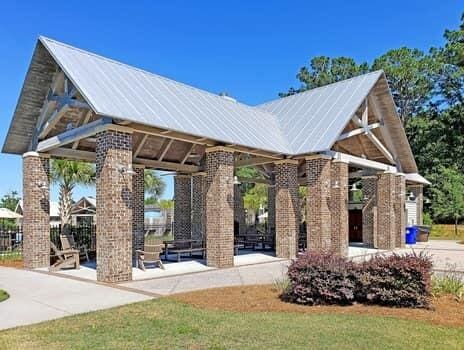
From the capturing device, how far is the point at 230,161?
1361 cm

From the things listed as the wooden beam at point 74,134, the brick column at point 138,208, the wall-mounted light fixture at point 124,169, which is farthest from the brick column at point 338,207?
the wooden beam at point 74,134

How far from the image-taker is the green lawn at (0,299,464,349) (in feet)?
17.8

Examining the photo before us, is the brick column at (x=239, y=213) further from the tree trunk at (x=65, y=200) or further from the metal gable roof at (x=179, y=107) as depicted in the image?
the tree trunk at (x=65, y=200)

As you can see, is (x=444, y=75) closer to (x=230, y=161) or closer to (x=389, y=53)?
(x=389, y=53)

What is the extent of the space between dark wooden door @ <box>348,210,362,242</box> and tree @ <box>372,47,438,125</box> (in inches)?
725

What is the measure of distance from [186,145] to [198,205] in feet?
10.1

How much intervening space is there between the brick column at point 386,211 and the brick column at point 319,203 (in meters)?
5.72

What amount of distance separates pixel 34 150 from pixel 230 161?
6451 millimetres

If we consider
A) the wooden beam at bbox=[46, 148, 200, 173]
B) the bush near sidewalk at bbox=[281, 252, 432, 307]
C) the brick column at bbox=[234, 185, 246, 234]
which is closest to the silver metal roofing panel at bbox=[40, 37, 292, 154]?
the wooden beam at bbox=[46, 148, 200, 173]

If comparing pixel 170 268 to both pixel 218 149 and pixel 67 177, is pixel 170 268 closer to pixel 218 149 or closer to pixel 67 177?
pixel 218 149

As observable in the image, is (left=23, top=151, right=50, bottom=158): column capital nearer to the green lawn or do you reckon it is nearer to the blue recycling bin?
the green lawn

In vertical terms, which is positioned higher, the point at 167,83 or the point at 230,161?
the point at 167,83

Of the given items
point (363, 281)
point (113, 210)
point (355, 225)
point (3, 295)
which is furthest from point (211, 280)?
point (355, 225)

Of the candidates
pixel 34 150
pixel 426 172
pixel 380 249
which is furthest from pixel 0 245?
pixel 426 172
